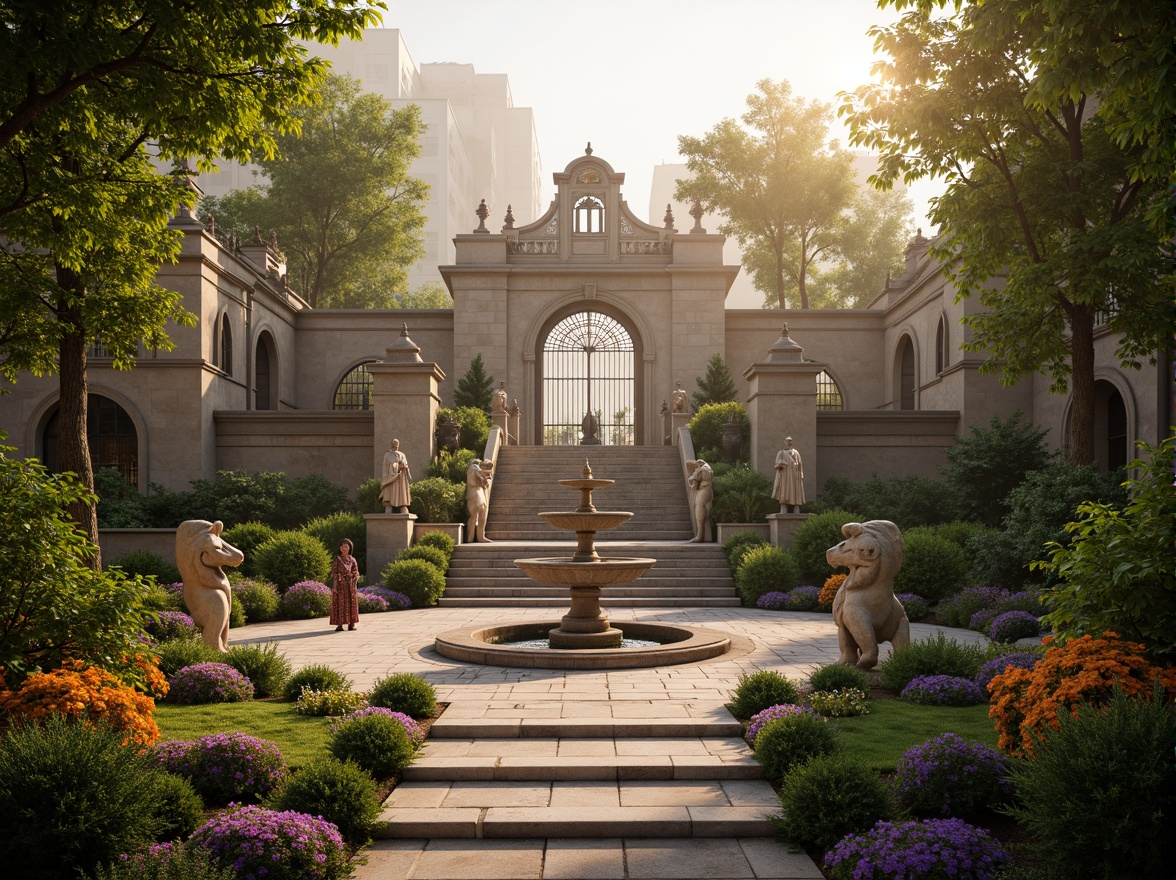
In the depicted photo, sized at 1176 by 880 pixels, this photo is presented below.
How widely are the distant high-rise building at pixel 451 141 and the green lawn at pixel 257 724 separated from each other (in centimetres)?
5634

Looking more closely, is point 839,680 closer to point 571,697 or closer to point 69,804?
point 571,697

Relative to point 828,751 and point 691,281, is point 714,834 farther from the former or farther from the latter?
point 691,281

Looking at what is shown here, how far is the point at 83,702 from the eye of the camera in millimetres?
6477

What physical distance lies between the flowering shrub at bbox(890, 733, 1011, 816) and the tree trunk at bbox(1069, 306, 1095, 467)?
416 inches

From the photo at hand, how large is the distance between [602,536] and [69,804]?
1716 centimetres

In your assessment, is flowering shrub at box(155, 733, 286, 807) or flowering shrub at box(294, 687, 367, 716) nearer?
flowering shrub at box(155, 733, 286, 807)

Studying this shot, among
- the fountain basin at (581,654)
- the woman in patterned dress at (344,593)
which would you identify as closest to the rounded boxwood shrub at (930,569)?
the fountain basin at (581,654)

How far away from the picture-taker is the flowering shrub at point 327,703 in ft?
27.5

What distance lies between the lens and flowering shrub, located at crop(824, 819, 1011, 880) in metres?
4.70

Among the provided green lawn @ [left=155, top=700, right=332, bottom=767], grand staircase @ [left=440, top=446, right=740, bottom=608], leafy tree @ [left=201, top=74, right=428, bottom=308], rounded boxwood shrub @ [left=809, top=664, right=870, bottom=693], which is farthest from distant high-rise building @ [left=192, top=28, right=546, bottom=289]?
rounded boxwood shrub @ [left=809, top=664, right=870, bottom=693]

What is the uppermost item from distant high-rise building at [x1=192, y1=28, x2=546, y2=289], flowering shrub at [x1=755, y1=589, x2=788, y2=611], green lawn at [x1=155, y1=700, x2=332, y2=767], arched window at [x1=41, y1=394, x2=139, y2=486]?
distant high-rise building at [x1=192, y1=28, x2=546, y2=289]

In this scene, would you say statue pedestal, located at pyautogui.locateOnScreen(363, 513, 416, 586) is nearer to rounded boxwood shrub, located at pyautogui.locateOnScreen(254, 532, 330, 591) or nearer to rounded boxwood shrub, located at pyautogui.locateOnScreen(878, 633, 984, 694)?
rounded boxwood shrub, located at pyautogui.locateOnScreen(254, 532, 330, 591)

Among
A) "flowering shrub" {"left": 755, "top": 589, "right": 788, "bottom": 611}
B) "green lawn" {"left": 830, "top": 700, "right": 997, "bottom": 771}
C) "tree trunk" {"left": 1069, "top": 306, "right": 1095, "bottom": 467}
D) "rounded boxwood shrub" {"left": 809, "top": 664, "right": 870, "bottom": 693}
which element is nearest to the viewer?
"green lawn" {"left": 830, "top": 700, "right": 997, "bottom": 771}

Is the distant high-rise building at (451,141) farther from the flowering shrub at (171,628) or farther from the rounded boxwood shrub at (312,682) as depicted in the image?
the rounded boxwood shrub at (312,682)
